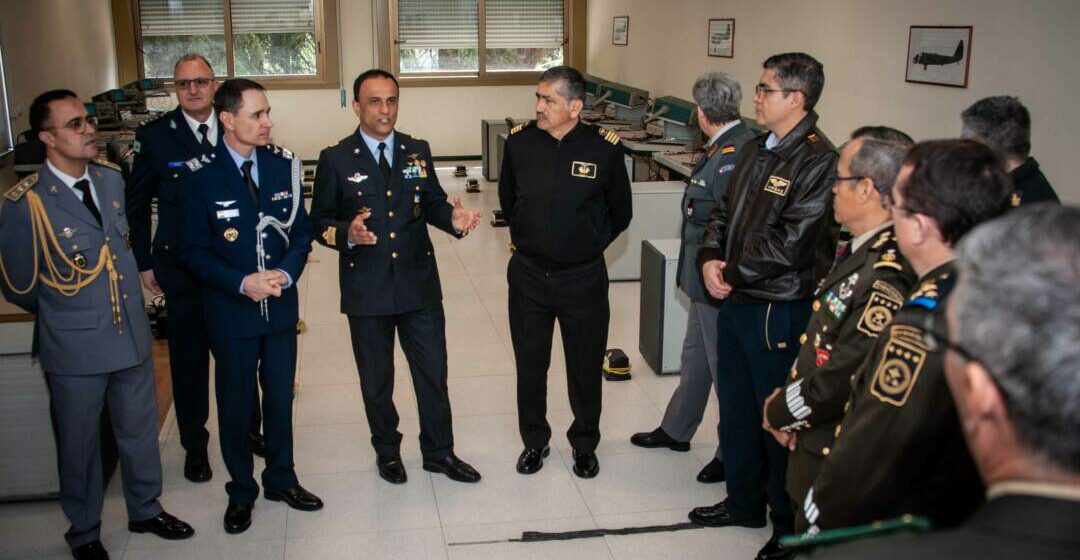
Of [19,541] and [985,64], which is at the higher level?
[985,64]

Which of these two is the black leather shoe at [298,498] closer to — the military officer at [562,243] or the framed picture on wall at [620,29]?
the military officer at [562,243]

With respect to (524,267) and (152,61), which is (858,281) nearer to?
(524,267)

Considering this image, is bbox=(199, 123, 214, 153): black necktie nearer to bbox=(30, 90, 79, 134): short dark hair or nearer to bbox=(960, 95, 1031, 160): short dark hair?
bbox=(30, 90, 79, 134): short dark hair

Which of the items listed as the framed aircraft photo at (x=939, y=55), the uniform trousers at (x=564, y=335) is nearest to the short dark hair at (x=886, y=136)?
the uniform trousers at (x=564, y=335)

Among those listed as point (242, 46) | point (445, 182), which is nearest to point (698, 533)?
point (445, 182)

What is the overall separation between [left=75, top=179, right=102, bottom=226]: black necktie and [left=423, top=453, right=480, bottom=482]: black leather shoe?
157 centimetres

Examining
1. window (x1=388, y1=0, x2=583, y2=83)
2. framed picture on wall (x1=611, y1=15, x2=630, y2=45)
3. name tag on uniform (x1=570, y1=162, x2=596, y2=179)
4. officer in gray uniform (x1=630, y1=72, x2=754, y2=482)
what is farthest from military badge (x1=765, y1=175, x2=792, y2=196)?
window (x1=388, y1=0, x2=583, y2=83)

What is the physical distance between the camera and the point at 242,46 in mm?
11789

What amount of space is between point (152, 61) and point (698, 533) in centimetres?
1042

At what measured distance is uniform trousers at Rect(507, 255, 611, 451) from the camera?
3.65m

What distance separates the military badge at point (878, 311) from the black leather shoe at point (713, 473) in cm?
178

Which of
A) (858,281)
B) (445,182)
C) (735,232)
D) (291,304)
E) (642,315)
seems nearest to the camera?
(858,281)

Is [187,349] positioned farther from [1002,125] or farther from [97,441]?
[1002,125]

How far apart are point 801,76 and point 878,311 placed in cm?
115
